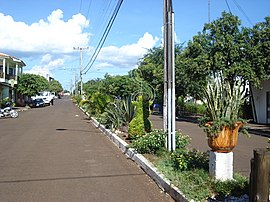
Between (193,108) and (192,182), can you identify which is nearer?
(192,182)

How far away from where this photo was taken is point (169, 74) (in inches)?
376

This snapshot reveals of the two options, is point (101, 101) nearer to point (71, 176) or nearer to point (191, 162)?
point (71, 176)

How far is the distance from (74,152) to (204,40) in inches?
623

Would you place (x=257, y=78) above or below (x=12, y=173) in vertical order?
above

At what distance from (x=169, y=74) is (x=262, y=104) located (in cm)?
1937

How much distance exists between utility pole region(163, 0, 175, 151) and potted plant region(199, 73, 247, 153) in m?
2.51

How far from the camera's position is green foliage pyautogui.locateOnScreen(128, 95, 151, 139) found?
12172 millimetres

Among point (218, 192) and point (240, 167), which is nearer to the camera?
point (218, 192)

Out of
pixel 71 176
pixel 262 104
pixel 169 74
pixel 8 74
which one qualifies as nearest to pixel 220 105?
pixel 169 74

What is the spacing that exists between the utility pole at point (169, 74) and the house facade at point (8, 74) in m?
41.1

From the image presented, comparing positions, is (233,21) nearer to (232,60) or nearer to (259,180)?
(232,60)

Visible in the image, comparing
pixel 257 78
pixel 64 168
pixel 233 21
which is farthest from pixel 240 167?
pixel 233 21

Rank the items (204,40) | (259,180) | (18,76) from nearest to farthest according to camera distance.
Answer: (259,180) < (204,40) < (18,76)

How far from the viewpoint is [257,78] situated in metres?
22.4
